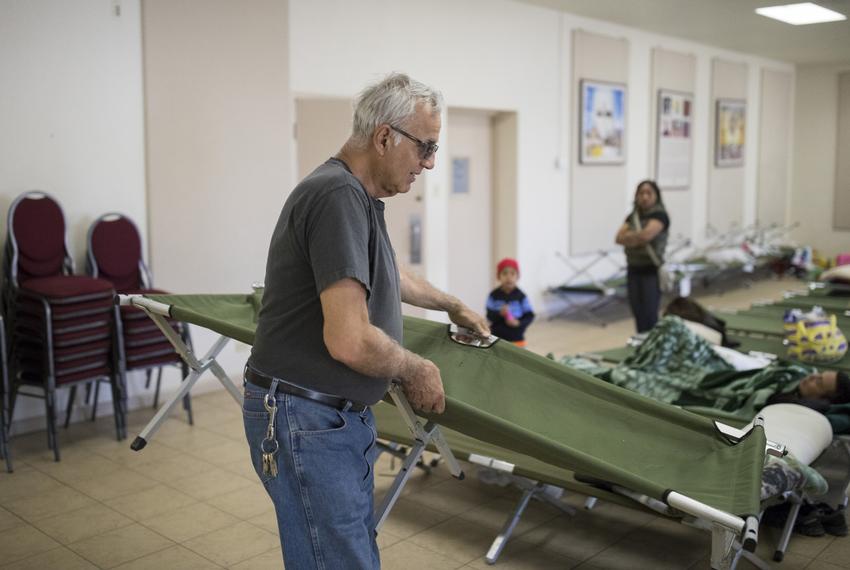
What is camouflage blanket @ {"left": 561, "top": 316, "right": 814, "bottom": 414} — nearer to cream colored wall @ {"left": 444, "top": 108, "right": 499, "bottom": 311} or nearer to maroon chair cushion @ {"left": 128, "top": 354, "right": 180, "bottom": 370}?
maroon chair cushion @ {"left": 128, "top": 354, "right": 180, "bottom": 370}

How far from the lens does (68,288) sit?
15.4 ft

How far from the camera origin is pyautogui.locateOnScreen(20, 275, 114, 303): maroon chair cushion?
457 cm

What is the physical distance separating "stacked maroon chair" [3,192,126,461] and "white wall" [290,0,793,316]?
2186 millimetres

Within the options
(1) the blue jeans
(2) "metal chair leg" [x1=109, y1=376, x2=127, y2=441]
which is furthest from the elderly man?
(2) "metal chair leg" [x1=109, y1=376, x2=127, y2=441]

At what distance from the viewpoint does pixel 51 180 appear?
16.5 ft

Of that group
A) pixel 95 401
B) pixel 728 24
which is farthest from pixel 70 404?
pixel 728 24

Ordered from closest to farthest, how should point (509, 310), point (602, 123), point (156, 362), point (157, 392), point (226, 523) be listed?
1. point (226, 523)
2. point (156, 362)
3. point (509, 310)
4. point (157, 392)
5. point (602, 123)

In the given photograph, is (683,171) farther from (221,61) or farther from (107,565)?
(107,565)

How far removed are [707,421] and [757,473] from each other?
16.4 inches

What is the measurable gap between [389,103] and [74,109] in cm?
375

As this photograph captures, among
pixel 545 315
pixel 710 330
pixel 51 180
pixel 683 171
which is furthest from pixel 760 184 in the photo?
pixel 51 180

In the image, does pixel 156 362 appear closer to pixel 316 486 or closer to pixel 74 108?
pixel 74 108

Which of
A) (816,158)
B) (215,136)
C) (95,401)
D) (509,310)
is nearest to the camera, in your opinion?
(95,401)

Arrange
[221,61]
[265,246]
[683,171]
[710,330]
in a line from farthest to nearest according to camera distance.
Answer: [683,171] < [265,246] < [221,61] < [710,330]
